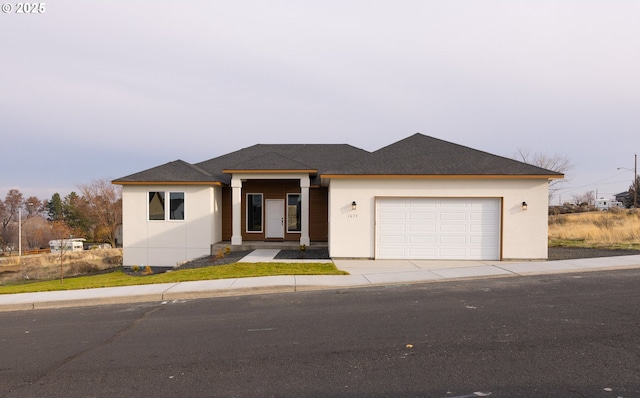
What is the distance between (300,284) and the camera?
10.2 meters

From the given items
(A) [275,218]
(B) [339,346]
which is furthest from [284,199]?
(B) [339,346]

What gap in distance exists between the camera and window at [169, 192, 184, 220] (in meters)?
19.1

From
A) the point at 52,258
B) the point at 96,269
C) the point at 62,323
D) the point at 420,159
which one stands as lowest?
the point at 52,258

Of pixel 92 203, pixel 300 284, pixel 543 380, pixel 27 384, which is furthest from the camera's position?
pixel 92 203

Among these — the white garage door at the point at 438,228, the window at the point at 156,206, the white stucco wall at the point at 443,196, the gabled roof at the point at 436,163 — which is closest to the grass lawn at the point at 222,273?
the white stucco wall at the point at 443,196

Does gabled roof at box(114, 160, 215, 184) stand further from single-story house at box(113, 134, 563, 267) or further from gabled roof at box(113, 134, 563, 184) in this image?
single-story house at box(113, 134, 563, 267)

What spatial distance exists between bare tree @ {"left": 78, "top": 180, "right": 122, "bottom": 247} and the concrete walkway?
52.5 meters

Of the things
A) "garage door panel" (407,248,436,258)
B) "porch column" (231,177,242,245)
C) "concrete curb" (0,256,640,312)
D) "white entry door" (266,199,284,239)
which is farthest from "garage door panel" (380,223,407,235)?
"white entry door" (266,199,284,239)

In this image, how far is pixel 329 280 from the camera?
1080 cm

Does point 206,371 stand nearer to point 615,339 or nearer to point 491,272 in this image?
point 615,339

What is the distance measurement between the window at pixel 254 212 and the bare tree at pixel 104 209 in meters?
44.6

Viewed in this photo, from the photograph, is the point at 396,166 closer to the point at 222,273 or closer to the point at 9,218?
the point at 222,273

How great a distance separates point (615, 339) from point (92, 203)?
6689 cm

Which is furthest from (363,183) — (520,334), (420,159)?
(520,334)
